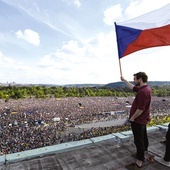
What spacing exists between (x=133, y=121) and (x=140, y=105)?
0.93 ft

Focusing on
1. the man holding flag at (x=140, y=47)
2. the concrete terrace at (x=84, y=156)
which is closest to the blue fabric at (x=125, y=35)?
the man holding flag at (x=140, y=47)

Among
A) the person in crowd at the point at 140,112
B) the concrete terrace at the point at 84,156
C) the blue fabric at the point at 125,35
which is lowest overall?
the concrete terrace at the point at 84,156

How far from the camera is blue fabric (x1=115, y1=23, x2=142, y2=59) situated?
12.6 ft

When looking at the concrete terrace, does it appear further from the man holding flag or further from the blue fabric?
the blue fabric

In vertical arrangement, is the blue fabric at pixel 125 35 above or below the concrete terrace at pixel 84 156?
above

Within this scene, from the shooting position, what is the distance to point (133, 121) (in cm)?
Result: 237

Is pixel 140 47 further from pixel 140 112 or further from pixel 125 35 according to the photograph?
pixel 140 112

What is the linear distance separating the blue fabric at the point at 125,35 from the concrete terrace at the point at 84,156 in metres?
1.95

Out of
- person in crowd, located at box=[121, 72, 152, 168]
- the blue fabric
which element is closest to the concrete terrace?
person in crowd, located at box=[121, 72, 152, 168]

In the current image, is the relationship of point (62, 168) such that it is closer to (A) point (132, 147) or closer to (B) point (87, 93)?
(A) point (132, 147)

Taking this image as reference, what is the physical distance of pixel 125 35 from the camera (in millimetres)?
3922

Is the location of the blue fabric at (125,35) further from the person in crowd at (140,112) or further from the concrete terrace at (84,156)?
the concrete terrace at (84,156)

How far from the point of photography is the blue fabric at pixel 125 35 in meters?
3.83

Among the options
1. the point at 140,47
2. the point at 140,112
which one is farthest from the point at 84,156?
the point at 140,47
